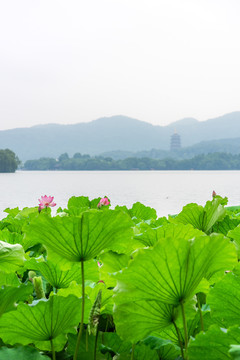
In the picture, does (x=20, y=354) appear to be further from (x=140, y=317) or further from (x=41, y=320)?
(x=140, y=317)

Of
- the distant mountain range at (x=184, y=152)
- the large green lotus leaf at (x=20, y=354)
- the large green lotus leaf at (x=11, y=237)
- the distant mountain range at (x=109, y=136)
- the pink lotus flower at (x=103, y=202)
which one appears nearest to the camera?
the large green lotus leaf at (x=20, y=354)

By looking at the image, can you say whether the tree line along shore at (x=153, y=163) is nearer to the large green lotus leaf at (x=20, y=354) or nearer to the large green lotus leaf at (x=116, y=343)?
the large green lotus leaf at (x=116, y=343)

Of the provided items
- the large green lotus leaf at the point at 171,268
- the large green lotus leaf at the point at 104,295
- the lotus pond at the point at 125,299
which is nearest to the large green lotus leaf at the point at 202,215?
the lotus pond at the point at 125,299

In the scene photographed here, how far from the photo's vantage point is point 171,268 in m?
0.56

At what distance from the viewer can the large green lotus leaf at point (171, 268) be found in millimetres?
551

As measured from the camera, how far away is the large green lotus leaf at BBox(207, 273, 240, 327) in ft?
1.96

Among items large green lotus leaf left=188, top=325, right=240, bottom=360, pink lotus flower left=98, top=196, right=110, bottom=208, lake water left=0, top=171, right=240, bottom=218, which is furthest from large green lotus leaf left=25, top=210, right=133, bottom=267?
lake water left=0, top=171, right=240, bottom=218

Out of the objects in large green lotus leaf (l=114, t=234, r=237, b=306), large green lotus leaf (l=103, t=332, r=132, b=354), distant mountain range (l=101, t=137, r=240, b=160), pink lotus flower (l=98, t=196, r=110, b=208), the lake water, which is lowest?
the lake water

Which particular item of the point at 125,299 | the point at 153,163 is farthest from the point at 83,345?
the point at 153,163

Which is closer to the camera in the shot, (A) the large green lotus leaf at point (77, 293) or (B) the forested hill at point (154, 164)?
(A) the large green lotus leaf at point (77, 293)

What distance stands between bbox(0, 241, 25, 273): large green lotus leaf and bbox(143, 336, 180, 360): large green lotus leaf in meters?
0.28

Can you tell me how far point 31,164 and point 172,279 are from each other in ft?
343

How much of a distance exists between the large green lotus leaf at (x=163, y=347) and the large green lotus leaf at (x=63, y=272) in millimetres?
214

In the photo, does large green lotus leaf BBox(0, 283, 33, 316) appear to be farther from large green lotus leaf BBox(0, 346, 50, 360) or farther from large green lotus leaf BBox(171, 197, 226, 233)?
large green lotus leaf BBox(171, 197, 226, 233)
